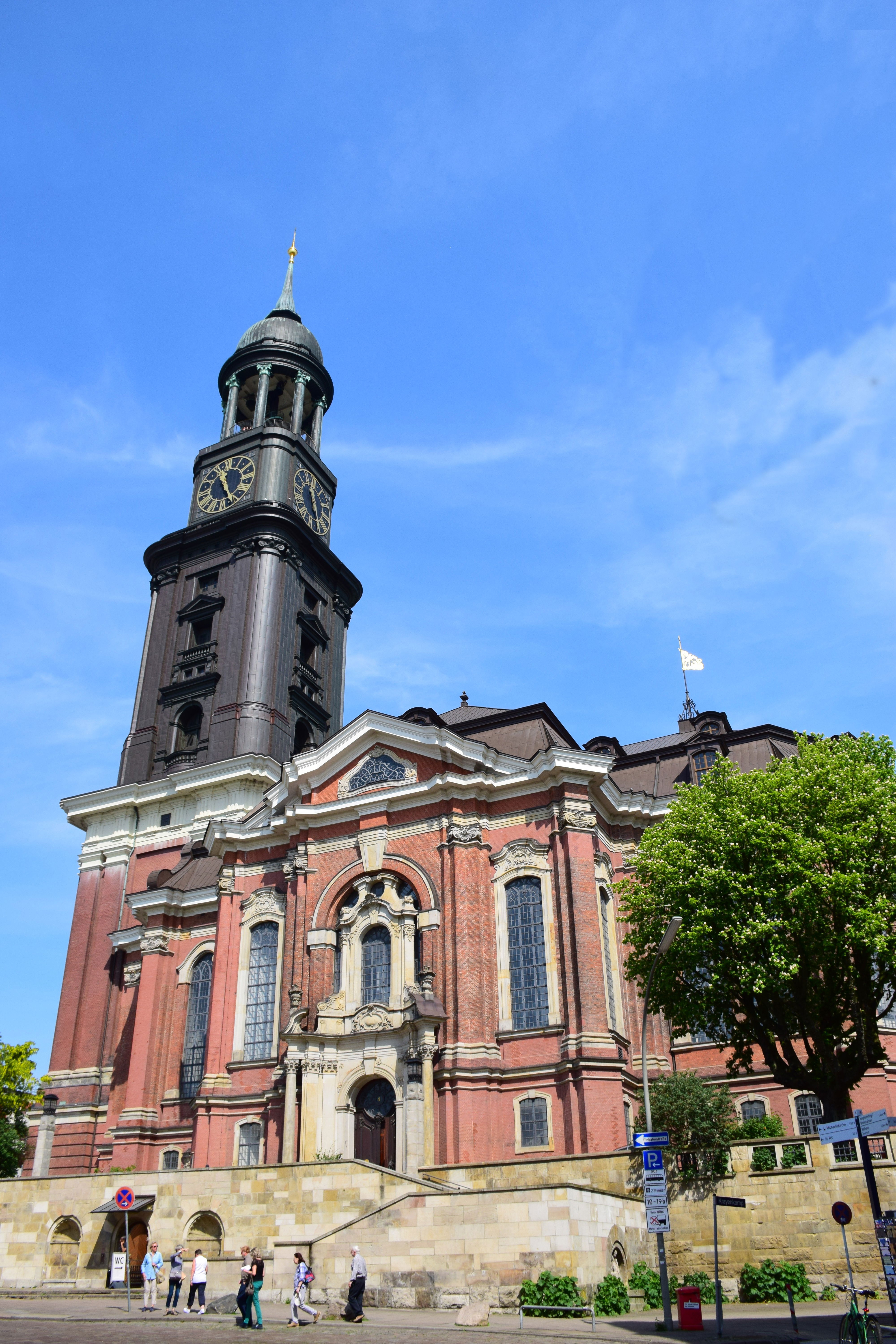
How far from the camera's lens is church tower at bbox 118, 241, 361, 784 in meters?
56.4

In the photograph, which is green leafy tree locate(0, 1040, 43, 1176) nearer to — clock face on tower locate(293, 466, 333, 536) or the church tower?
the church tower

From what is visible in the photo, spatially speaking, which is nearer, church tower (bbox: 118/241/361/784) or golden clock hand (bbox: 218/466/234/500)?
church tower (bbox: 118/241/361/784)

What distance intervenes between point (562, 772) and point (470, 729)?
22.6ft

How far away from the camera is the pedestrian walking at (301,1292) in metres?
21.0

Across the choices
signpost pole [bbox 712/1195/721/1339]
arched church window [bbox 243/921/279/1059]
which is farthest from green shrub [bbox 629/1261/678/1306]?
arched church window [bbox 243/921/279/1059]

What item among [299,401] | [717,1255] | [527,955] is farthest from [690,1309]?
[299,401]

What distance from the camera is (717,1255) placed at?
19547 millimetres

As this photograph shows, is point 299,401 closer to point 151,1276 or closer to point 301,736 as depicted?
point 301,736

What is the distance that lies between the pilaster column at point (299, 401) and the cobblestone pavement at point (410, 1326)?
53.0 m

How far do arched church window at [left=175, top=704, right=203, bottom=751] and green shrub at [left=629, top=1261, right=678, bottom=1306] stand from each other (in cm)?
3820

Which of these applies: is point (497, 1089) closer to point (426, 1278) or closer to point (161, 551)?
point (426, 1278)

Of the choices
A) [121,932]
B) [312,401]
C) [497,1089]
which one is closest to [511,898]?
[497,1089]

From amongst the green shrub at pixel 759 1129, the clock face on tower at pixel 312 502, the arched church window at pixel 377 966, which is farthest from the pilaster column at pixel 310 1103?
the clock face on tower at pixel 312 502

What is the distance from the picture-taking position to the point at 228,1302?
79.8ft
